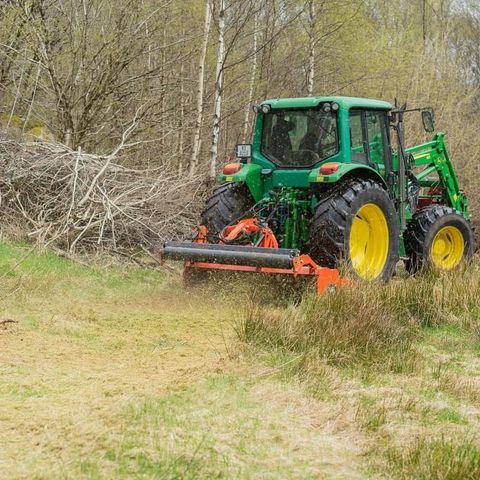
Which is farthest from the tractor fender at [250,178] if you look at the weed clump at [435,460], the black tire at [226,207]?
the weed clump at [435,460]

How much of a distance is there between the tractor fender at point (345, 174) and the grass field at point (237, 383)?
45.9 inches

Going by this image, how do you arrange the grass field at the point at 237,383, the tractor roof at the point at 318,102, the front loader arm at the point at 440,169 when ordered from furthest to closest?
the front loader arm at the point at 440,169, the tractor roof at the point at 318,102, the grass field at the point at 237,383

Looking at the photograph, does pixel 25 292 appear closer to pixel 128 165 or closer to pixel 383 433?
pixel 383 433

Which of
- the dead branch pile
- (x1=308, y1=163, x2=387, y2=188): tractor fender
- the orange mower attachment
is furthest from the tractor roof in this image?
the dead branch pile

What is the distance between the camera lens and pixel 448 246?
32.7 ft

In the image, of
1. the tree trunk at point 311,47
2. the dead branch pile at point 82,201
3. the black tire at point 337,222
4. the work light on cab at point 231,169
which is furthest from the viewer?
the tree trunk at point 311,47

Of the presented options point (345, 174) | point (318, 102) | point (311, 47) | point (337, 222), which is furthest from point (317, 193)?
point (311, 47)

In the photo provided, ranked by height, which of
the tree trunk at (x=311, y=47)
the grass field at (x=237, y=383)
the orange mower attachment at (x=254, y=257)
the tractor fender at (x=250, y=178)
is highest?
the tree trunk at (x=311, y=47)

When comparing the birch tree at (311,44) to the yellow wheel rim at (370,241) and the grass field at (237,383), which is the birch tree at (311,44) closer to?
the yellow wheel rim at (370,241)

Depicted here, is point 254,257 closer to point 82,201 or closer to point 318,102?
point 318,102

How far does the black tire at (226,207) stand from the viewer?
844 cm

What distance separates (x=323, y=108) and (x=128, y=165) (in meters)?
5.06

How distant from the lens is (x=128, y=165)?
12562 millimetres

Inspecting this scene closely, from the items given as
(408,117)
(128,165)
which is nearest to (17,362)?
(128,165)
